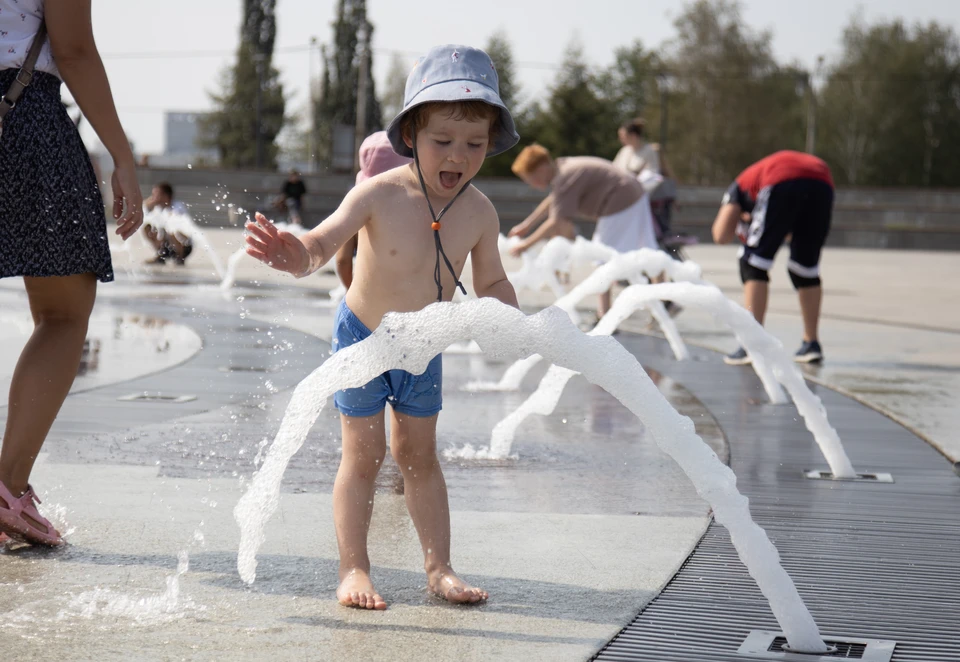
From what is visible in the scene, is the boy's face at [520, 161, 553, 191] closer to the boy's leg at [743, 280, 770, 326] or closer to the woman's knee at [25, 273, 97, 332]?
the boy's leg at [743, 280, 770, 326]

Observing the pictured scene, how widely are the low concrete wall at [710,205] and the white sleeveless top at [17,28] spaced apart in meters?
31.4

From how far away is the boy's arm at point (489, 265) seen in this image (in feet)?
11.1

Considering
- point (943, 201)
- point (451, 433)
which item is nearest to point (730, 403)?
point (451, 433)

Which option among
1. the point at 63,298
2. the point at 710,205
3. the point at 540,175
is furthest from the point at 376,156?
the point at 710,205

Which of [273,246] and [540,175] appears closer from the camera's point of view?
[273,246]

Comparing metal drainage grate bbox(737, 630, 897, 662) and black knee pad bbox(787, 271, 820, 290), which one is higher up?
black knee pad bbox(787, 271, 820, 290)

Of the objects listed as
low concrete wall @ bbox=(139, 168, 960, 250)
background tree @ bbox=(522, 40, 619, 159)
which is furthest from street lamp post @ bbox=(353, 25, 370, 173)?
background tree @ bbox=(522, 40, 619, 159)

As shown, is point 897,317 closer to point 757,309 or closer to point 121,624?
point 757,309

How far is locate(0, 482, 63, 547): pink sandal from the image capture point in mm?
3387

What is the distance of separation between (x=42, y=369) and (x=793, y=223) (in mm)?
6104

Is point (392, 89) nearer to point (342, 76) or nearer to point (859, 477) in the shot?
point (342, 76)

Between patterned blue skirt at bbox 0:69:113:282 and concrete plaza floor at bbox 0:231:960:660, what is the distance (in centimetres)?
53

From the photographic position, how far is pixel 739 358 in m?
8.42

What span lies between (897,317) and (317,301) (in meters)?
5.50
